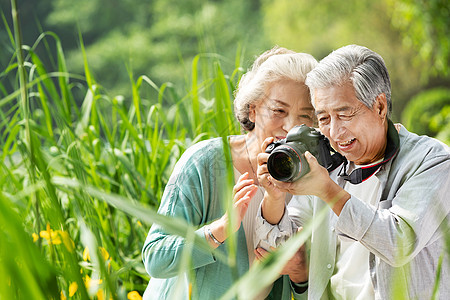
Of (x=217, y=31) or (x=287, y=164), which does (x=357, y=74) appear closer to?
(x=287, y=164)

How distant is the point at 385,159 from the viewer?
119 cm

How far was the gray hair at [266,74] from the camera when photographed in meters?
1.37

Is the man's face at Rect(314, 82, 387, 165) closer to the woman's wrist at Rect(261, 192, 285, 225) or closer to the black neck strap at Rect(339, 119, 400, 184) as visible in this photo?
the black neck strap at Rect(339, 119, 400, 184)

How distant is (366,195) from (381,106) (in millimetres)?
193

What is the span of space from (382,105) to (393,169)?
132 millimetres

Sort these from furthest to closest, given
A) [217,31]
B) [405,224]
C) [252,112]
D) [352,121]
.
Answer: [217,31] → [252,112] → [352,121] → [405,224]

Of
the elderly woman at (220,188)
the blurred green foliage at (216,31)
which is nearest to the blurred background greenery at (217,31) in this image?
the blurred green foliage at (216,31)

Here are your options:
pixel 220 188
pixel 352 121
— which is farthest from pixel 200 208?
pixel 352 121

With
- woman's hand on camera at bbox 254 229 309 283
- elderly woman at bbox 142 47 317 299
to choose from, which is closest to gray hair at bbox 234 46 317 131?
elderly woman at bbox 142 47 317 299

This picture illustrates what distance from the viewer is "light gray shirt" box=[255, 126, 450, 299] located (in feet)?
3.55

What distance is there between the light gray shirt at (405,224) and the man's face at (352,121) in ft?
0.16

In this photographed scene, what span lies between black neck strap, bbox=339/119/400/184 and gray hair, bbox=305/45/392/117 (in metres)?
0.07

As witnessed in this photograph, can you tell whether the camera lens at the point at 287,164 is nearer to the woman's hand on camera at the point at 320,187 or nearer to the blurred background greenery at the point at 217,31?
the woman's hand on camera at the point at 320,187

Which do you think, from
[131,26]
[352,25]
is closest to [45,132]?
[352,25]
